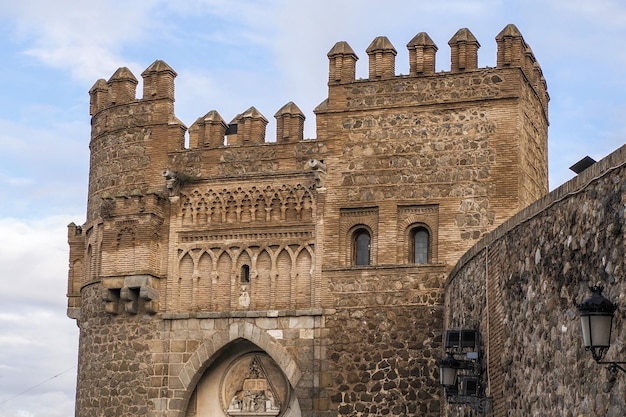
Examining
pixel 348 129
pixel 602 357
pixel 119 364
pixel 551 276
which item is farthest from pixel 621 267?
pixel 119 364

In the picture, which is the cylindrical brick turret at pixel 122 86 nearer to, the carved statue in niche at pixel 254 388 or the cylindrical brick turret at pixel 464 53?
the carved statue in niche at pixel 254 388

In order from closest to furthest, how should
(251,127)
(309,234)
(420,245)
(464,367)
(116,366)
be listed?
1. (464,367)
2. (420,245)
3. (309,234)
4. (116,366)
5. (251,127)

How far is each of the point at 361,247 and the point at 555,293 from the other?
1007 centimetres

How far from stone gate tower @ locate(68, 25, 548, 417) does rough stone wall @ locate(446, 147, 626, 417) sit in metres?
5.87

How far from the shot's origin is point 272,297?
19812 millimetres

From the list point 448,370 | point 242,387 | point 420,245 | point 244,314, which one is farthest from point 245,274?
point 448,370

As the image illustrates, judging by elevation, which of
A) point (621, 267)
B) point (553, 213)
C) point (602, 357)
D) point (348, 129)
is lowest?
point (602, 357)

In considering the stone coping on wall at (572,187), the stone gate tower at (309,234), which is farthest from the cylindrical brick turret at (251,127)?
the stone coping on wall at (572,187)

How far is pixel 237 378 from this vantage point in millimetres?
20375

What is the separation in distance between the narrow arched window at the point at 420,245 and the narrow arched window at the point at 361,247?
78cm

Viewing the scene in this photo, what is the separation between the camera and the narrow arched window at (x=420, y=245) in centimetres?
1919

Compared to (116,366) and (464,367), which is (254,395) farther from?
(464,367)

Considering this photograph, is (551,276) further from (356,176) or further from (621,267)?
(356,176)

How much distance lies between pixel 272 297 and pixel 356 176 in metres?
2.53
